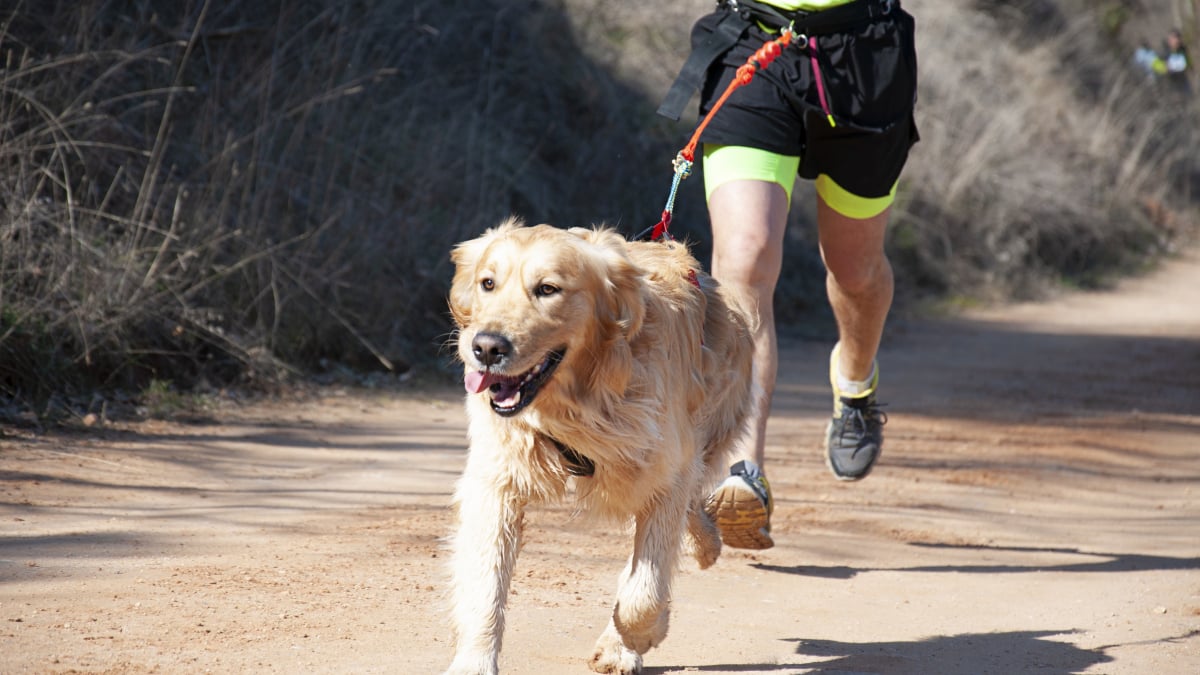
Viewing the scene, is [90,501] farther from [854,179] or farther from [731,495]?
[854,179]

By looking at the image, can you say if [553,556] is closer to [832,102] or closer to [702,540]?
[702,540]

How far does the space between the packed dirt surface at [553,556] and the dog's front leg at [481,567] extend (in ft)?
0.91

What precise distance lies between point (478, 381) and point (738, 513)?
160cm

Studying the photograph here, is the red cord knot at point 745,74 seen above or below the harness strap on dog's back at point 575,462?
above

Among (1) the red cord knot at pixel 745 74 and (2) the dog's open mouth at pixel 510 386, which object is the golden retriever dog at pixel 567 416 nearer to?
(2) the dog's open mouth at pixel 510 386

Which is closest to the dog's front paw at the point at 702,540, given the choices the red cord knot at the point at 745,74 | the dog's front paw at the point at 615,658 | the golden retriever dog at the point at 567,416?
the golden retriever dog at the point at 567,416

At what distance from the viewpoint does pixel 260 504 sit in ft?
16.8

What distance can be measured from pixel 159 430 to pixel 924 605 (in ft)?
13.0

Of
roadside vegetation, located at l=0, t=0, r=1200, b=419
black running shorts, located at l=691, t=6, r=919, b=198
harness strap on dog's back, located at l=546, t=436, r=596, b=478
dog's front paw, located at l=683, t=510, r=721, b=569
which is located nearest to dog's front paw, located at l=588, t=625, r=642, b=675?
harness strap on dog's back, located at l=546, t=436, r=596, b=478

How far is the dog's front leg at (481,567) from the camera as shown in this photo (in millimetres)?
3209

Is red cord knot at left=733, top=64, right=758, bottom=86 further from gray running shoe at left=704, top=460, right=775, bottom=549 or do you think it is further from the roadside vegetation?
the roadside vegetation

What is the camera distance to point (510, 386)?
323cm

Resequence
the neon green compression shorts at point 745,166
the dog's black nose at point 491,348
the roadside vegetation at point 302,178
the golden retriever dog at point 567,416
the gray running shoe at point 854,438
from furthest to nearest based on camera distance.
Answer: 1. the roadside vegetation at point 302,178
2. the gray running shoe at point 854,438
3. the neon green compression shorts at point 745,166
4. the golden retriever dog at point 567,416
5. the dog's black nose at point 491,348

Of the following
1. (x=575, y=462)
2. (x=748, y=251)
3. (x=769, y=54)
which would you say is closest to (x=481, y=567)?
(x=575, y=462)
